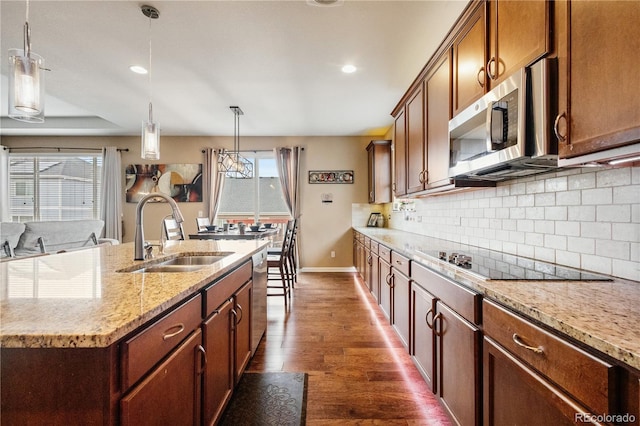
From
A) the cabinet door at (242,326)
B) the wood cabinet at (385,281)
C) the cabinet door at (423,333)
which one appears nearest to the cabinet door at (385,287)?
the wood cabinet at (385,281)

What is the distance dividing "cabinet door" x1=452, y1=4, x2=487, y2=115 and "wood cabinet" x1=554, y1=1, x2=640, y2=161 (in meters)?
0.55

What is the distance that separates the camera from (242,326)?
1971 millimetres

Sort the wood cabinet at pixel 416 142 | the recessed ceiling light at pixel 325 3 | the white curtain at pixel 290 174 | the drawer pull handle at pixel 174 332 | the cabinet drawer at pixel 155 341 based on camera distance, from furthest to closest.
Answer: the white curtain at pixel 290 174 < the wood cabinet at pixel 416 142 < the recessed ceiling light at pixel 325 3 < the drawer pull handle at pixel 174 332 < the cabinet drawer at pixel 155 341

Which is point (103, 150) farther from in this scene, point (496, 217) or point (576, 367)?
point (576, 367)

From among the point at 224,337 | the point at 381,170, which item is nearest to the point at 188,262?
the point at 224,337

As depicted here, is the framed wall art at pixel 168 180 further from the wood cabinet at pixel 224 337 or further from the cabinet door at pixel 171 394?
the cabinet door at pixel 171 394

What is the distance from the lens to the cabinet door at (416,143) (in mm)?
2635

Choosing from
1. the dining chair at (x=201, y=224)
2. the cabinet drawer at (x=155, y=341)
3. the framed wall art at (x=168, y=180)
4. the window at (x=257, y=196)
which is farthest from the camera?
the window at (x=257, y=196)

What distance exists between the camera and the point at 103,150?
228 inches

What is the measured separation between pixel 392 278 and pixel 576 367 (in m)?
1.87

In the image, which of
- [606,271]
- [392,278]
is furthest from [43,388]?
[392,278]

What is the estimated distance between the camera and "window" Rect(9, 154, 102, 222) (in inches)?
233

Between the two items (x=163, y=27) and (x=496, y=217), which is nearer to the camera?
(x=496, y=217)

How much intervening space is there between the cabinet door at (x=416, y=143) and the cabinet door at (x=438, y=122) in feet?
0.41
